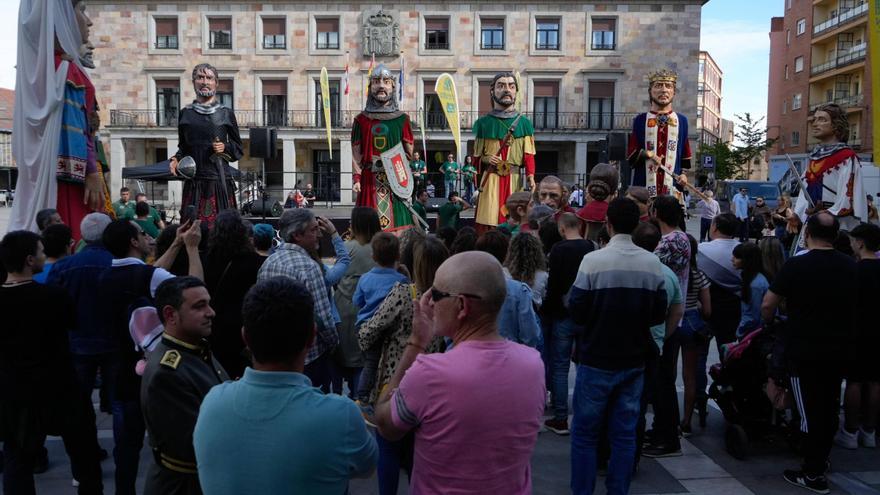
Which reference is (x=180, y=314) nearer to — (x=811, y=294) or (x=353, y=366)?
(x=353, y=366)

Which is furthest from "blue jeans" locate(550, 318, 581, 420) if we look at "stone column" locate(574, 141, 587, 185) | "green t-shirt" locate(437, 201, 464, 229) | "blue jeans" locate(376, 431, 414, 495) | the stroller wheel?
"stone column" locate(574, 141, 587, 185)

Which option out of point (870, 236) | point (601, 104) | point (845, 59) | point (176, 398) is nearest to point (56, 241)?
point (176, 398)

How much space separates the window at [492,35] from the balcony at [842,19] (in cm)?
1942

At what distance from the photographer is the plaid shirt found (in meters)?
4.09

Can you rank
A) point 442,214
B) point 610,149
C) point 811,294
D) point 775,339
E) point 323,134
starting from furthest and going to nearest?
point 323,134
point 610,149
point 442,214
point 775,339
point 811,294

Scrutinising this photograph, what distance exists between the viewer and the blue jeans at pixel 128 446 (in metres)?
3.69

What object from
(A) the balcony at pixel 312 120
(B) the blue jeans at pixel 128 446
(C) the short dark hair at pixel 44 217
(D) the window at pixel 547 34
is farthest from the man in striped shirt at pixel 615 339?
(D) the window at pixel 547 34

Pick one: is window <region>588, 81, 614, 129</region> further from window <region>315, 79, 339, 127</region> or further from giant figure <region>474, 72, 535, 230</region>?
giant figure <region>474, 72, 535, 230</region>

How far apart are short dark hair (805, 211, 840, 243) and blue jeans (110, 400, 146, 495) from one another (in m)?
3.98

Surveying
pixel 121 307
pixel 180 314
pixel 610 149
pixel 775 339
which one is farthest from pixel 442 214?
pixel 180 314

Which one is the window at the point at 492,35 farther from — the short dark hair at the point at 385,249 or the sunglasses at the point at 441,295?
the sunglasses at the point at 441,295

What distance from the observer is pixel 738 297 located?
532cm

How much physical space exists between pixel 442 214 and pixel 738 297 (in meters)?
5.55

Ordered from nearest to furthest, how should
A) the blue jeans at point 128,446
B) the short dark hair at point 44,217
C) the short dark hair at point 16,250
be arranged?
the short dark hair at point 16,250 → the blue jeans at point 128,446 → the short dark hair at point 44,217
